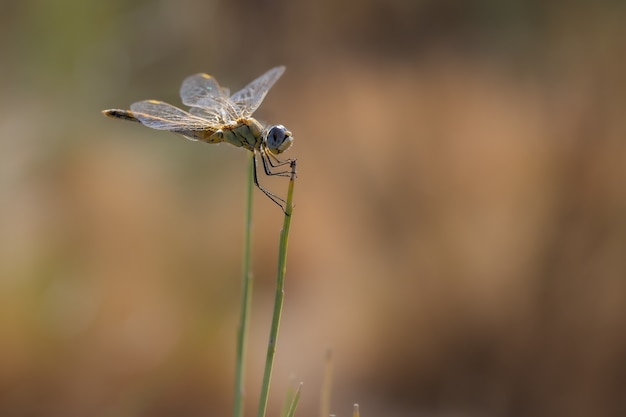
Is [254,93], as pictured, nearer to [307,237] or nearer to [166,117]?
[166,117]

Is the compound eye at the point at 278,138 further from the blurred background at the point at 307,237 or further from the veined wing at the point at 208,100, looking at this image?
the blurred background at the point at 307,237

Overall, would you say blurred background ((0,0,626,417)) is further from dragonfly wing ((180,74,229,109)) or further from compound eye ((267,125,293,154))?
compound eye ((267,125,293,154))

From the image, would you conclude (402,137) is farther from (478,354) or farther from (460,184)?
(478,354)

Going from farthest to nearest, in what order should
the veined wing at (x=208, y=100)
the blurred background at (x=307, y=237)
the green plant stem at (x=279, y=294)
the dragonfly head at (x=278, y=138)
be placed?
1. the blurred background at (x=307, y=237)
2. the veined wing at (x=208, y=100)
3. the dragonfly head at (x=278, y=138)
4. the green plant stem at (x=279, y=294)

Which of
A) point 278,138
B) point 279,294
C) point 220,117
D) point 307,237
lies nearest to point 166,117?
point 220,117

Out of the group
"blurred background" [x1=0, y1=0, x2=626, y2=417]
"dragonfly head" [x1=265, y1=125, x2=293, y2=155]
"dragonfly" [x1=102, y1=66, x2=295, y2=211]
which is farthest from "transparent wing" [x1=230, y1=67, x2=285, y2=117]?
"blurred background" [x1=0, y1=0, x2=626, y2=417]

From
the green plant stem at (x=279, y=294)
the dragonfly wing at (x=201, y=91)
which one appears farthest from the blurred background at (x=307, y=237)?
the green plant stem at (x=279, y=294)

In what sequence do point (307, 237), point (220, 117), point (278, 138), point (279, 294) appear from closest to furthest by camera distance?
1. point (279, 294)
2. point (278, 138)
3. point (220, 117)
4. point (307, 237)
